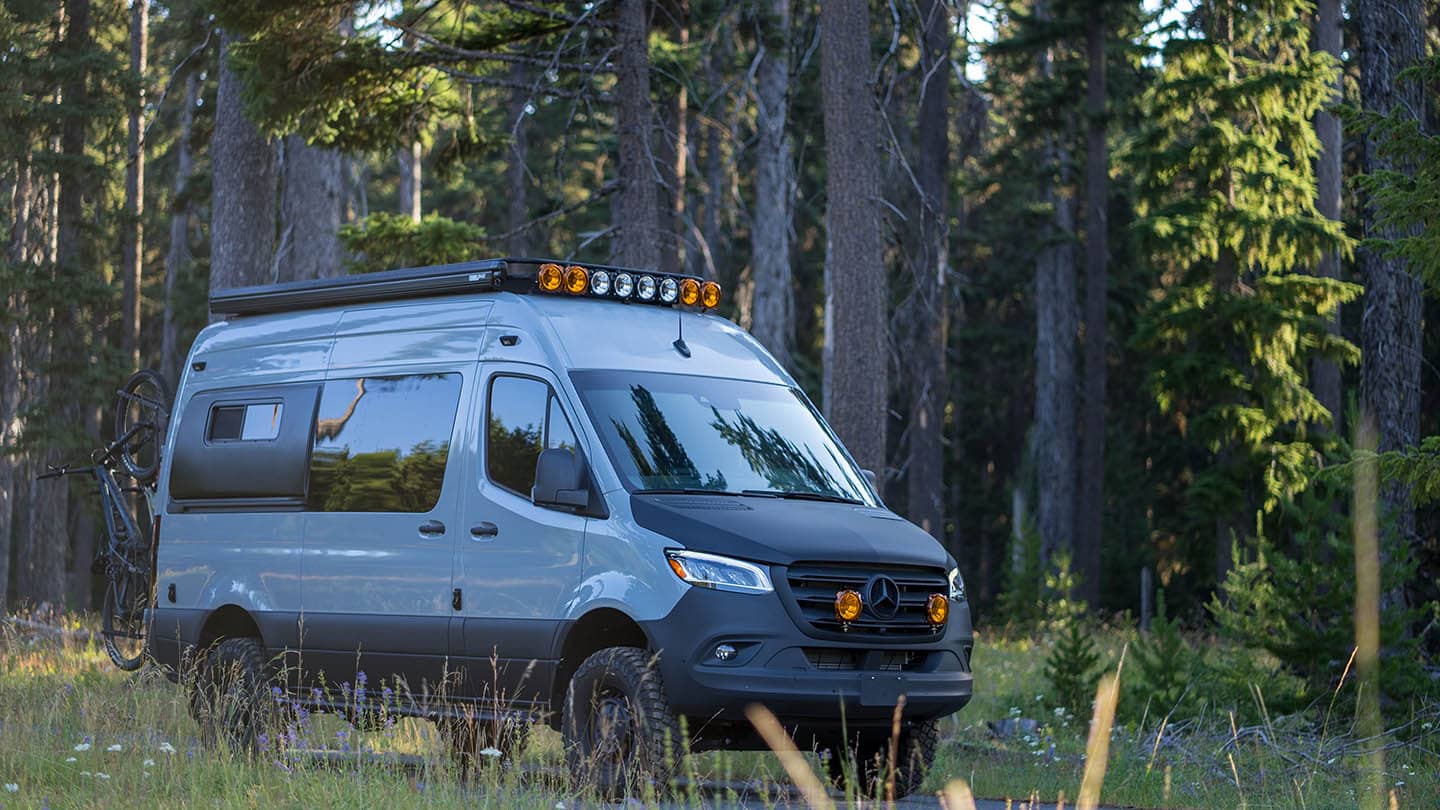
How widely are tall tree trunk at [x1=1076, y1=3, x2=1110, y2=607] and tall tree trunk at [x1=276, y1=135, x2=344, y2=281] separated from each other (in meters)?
16.0

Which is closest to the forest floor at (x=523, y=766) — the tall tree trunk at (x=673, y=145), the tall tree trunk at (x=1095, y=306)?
the tall tree trunk at (x=673, y=145)

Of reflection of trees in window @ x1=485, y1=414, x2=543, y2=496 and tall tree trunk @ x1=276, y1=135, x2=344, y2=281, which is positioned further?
tall tree trunk @ x1=276, y1=135, x2=344, y2=281

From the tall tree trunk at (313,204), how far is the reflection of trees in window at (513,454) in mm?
11053

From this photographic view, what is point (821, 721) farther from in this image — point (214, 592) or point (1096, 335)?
point (1096, 335)

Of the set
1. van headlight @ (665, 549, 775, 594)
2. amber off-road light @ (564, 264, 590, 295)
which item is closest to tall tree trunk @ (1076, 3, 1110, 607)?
amber off-road light @ (564, 264, 590, 295)

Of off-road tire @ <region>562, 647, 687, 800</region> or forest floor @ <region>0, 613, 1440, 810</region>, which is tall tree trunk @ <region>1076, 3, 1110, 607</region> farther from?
off-road tire @ <region>562, 647, 687, 800</region>

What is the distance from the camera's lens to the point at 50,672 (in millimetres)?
14648

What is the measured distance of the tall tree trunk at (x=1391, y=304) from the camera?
14719mm

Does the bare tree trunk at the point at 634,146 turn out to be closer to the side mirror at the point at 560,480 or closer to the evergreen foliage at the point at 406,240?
the evergreen foliage at the point at 406,240

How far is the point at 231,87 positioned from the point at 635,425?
1098cm

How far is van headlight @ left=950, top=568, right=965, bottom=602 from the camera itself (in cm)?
912

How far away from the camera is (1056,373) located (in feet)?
126

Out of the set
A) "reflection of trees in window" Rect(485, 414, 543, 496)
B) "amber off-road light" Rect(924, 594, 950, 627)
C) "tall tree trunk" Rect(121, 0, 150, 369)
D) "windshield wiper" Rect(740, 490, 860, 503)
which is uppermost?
"tall tree trunk" Rect(121, 0, 150, 369)

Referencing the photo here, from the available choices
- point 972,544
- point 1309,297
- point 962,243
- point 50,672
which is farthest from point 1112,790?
point 972,544
